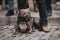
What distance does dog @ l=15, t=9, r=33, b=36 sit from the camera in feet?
12.1

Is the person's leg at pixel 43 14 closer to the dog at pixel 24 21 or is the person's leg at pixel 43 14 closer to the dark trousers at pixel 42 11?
the dark trousers at pixel 42 11

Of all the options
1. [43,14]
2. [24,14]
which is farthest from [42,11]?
[24,14]

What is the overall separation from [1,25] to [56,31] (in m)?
1.37

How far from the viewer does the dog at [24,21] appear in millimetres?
3680

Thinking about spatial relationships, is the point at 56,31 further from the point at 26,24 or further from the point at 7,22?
the point at 7,22

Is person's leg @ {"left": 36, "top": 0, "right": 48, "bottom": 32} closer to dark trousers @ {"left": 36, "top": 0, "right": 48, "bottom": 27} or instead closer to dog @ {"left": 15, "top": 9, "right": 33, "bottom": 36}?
dark trousers @ {"left": 36, "top": 0, "right": 48, "bottom": 27}

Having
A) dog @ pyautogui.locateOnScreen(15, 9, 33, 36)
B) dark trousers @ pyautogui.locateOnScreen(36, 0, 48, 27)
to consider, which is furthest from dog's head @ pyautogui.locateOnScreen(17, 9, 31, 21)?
dark trousers @ pyautogui.locateOnScreen(36, 0, 48, 27)

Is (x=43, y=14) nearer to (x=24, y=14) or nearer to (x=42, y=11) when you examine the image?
(x=42, y=11)

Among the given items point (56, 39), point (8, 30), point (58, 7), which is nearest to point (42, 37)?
point (56, 39)

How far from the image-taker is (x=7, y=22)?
4684 millimetres

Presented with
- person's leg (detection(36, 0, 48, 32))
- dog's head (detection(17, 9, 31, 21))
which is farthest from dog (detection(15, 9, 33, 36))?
person's leg (detection(36, 0, 48, 32))

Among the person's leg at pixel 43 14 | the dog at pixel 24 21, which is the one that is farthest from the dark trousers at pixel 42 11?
the dog at pixel 24 21

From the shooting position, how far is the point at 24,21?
3.79m

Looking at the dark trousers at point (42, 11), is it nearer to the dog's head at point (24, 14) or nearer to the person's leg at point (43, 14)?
the person's leg at point (43, 14)
